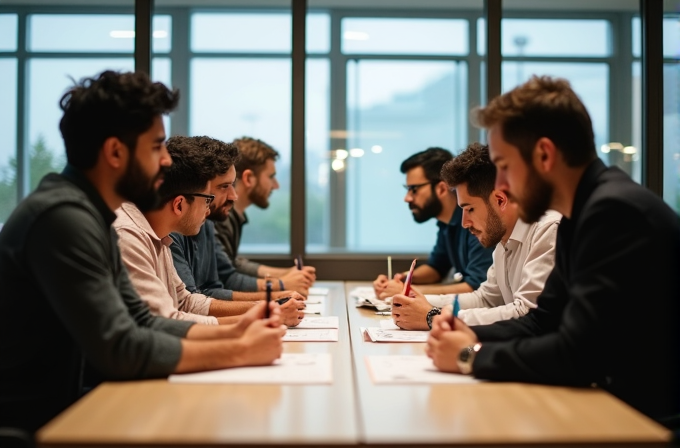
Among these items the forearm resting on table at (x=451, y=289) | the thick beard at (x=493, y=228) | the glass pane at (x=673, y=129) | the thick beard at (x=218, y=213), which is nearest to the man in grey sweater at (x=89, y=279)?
the thick beard at (x=493, y=228)

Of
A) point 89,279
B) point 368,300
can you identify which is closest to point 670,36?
point 368,300

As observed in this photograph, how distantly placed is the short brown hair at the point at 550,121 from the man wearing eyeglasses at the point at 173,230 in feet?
3.55

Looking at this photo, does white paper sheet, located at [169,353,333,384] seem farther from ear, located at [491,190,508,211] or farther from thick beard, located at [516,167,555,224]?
ear, located at [491,190,508,211]

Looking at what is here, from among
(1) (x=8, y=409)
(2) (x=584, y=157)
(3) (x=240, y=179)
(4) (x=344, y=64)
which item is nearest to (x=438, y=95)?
(4) (x=344, y=64)

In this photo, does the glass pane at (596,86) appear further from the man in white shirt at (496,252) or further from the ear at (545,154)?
the ear at (545,154)

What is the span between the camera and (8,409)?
160 centimetres

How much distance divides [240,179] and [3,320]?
108 inches

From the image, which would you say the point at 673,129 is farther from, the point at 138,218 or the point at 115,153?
the point at 115,153

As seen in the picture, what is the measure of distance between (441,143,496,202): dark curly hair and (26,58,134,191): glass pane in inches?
203

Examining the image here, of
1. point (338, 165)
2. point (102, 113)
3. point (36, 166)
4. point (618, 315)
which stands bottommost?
point (618, 315)

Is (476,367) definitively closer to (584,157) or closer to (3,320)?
(584,157)

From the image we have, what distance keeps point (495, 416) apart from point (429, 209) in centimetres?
285

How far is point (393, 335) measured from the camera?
2.23 meters

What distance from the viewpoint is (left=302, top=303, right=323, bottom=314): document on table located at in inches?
111
